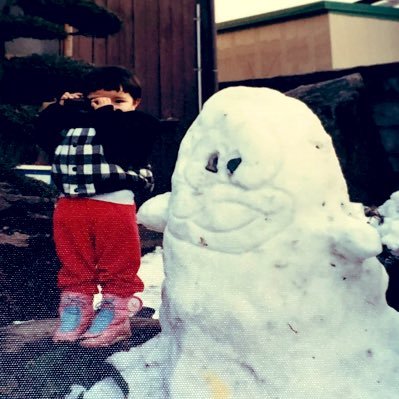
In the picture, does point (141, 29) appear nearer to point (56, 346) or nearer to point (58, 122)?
point (58, 122)

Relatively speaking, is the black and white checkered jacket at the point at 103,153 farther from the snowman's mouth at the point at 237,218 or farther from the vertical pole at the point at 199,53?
the vertical pole at the point at 199,53

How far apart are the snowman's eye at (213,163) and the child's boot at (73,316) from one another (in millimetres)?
339

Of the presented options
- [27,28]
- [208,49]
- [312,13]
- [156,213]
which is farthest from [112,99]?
[312,13]

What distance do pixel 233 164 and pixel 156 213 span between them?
0.14 meters

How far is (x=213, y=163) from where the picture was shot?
0.58m

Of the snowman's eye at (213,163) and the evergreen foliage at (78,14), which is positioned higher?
the evergreen foliage at (78,14)

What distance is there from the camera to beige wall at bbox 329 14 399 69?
2.28 meters

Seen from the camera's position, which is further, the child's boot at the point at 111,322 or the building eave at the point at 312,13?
the building eave at the point at 312,13

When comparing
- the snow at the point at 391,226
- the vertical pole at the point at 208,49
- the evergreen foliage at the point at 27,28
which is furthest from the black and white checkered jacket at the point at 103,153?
the vertical pole at the point at 208,49

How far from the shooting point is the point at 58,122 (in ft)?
2.95

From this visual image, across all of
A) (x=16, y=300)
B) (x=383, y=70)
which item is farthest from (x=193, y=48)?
(x=16, y=300)

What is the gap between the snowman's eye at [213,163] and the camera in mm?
578

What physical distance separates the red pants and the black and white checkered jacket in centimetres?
3

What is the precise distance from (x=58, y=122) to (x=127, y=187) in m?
0.18
